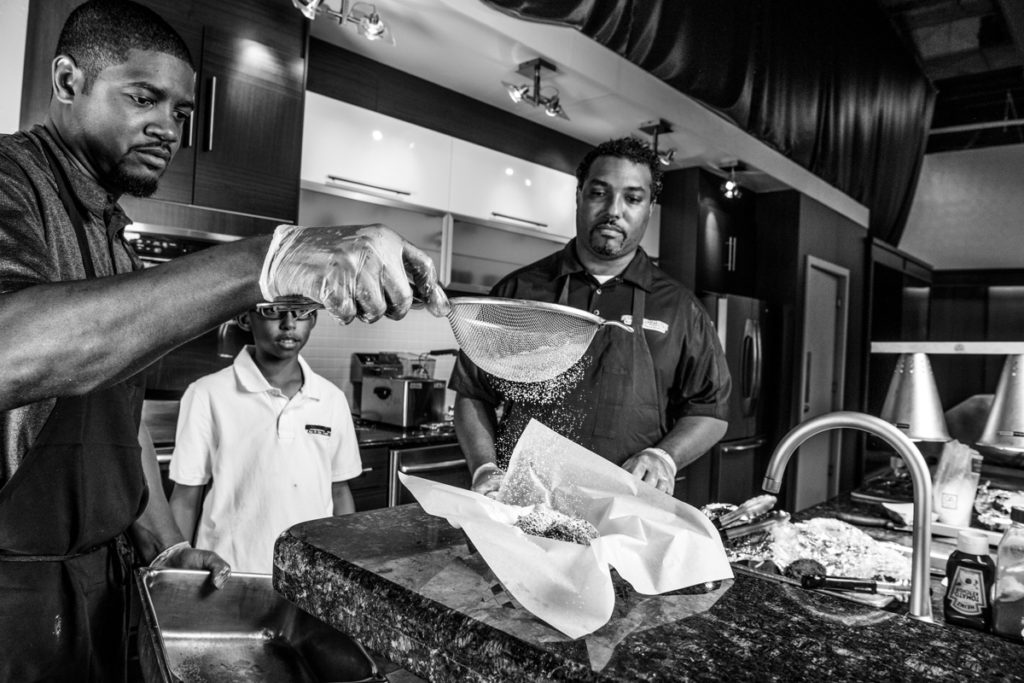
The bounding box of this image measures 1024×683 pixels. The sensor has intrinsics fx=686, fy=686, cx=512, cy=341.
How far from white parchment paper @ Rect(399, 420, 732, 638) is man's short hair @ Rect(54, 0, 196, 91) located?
97 centimetres

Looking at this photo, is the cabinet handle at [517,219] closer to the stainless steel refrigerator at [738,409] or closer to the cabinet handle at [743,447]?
the stainless steel refrigerator at [738,409]

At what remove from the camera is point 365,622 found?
84 cm

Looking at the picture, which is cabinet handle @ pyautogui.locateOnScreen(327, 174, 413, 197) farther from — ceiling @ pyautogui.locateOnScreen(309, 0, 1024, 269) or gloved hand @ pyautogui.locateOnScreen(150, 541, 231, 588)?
gloved hand @ pyautogui.locateOnScreen(150, 541, 231, 588)

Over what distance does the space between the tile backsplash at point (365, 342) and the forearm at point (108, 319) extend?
2.57 metres

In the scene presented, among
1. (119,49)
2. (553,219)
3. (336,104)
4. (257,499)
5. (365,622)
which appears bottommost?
(257,499)

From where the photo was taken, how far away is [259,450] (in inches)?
83.2

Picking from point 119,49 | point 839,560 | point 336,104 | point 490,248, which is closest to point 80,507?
point 119,49

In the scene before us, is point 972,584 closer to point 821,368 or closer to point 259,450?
point 259,450

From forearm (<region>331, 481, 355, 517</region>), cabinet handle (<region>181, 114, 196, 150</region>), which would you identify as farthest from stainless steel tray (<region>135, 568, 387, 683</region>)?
cabinet handle (<region>181, 114, 196, 150</region>)

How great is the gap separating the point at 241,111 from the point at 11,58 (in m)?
0.78

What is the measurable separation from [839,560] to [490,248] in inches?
112

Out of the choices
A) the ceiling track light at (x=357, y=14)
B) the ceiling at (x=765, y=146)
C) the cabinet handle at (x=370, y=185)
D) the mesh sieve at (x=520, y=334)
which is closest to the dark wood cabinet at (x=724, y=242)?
the ceiling at (x=765, y=146)

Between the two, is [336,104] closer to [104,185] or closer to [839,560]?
[104,185]

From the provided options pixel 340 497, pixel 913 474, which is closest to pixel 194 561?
pixel 340 497
